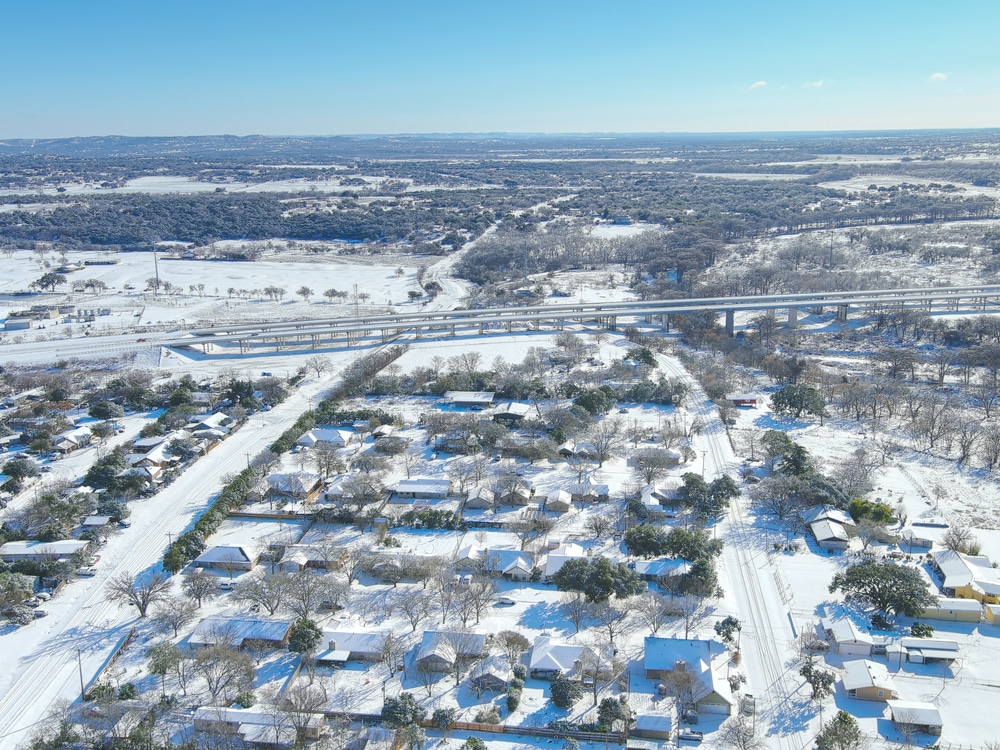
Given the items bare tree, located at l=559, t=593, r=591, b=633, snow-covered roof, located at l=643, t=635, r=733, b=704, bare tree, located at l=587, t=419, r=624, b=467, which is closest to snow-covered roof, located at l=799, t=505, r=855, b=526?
bare tree, located at l=587, t=419, r=624, b=467

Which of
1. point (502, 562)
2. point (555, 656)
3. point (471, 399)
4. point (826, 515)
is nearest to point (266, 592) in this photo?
point (502, 562)

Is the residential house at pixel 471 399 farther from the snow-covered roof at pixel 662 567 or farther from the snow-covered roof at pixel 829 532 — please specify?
the snow-covered roof at pixel 829 532

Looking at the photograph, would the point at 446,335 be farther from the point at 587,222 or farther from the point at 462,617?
the point at 587,222

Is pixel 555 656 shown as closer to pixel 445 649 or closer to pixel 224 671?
pixel 445 649

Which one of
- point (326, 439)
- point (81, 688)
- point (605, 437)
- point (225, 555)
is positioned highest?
point (605, 437)

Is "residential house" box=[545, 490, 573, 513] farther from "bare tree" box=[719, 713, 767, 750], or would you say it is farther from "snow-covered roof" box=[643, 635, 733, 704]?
"bare tree" box=[719, 713, 767, 750]

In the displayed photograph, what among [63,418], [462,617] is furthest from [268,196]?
[462,617]
